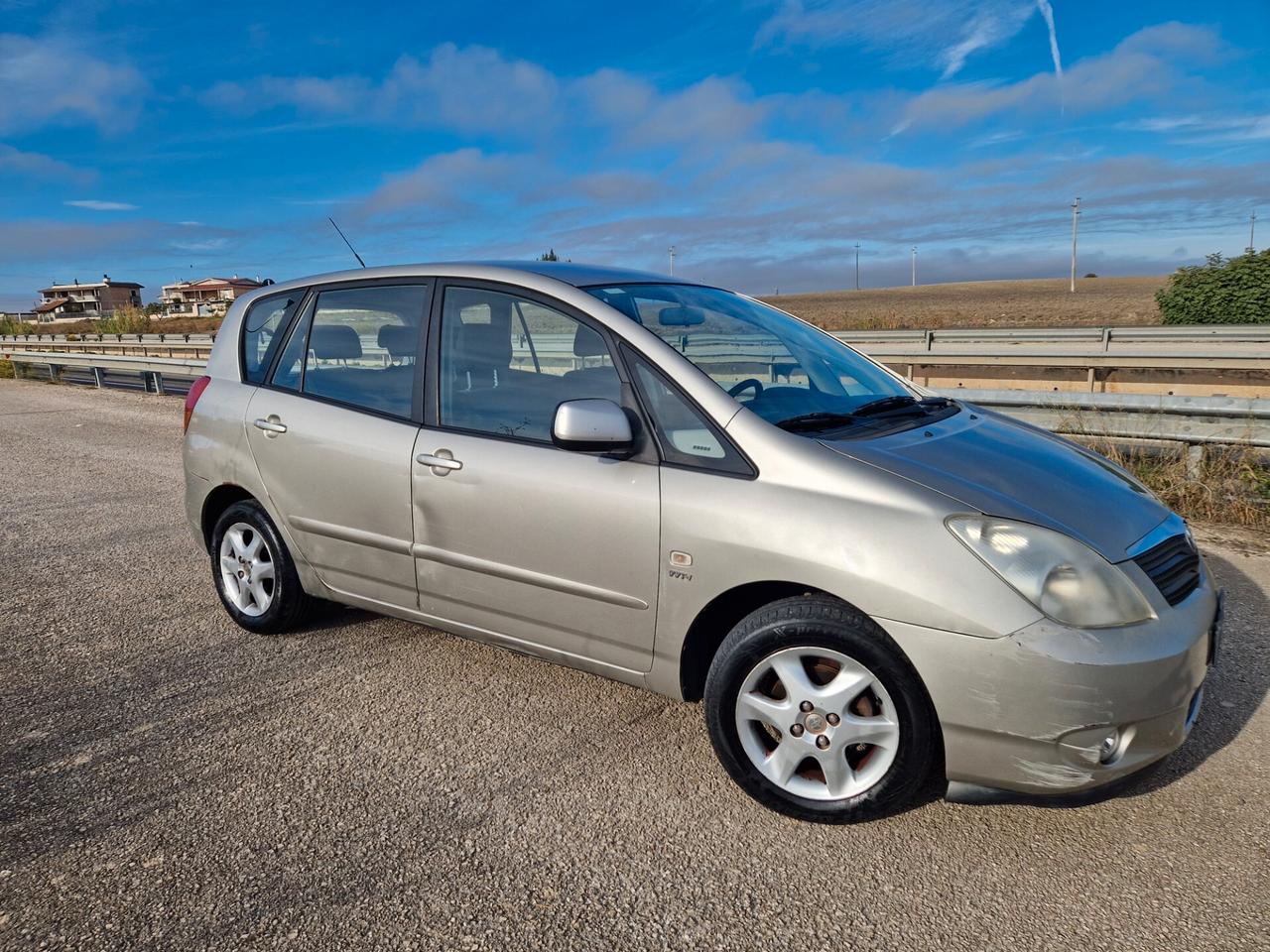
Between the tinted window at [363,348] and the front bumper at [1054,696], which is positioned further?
the tinted window at [363,348]

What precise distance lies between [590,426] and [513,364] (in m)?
0.71

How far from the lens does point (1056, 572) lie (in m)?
2.38

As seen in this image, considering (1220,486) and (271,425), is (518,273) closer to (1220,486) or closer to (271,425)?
(271,425)

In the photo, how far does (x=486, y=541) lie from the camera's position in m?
3.21

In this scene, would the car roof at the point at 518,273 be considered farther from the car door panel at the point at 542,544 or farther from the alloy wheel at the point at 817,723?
the alloy wheel at the point at 817,723

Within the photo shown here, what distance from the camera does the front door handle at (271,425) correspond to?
3910mm

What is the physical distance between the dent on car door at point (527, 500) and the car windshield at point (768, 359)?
30 cm

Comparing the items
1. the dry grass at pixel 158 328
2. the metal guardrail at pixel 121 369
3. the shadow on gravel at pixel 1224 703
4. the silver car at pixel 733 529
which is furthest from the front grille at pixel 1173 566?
the dry grass at pixel 158 328

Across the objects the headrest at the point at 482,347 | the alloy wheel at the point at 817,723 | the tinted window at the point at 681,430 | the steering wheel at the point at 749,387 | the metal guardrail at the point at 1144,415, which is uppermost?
the headrest at the point at 482,347

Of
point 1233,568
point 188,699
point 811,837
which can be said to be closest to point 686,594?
point 811,837

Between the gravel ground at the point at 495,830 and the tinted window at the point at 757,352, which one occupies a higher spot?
the tinted window at the point at 757,352

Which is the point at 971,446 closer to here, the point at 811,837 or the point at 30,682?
the point at 811,837

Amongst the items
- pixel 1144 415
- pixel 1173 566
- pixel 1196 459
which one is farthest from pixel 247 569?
pixel 1196 459

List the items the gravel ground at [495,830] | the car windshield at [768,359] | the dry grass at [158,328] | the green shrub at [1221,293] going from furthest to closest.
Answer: the dry grass at [158,328]
the green shrub at [1221,293]
the car windshield at [768,359]
the gravel ground at [495,830]
